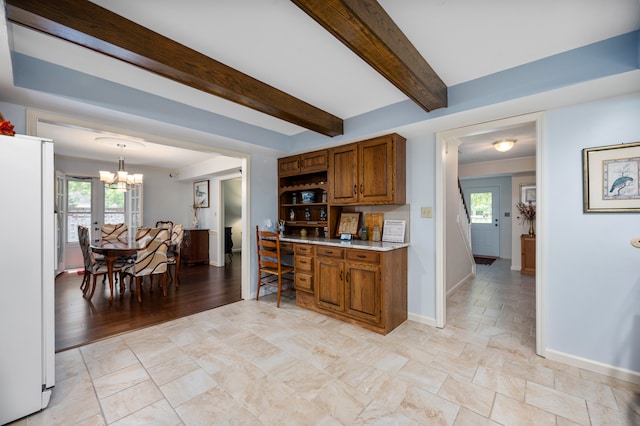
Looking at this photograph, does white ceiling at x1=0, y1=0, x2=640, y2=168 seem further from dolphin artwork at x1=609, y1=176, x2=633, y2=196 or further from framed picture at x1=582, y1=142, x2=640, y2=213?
dolphin artwork at x1=609, y1=176, x2=633, y2=196

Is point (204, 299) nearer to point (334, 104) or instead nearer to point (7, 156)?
point (7, 156)

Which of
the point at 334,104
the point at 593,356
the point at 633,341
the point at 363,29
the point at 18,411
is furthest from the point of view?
the point at 334,104

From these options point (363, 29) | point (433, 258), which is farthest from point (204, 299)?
point (363, 29)

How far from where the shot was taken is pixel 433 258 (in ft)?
9.75

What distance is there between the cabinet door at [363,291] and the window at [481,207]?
19.9 ft

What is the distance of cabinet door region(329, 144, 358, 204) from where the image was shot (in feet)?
10.8

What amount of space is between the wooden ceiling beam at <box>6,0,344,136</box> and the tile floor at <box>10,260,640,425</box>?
2.26m

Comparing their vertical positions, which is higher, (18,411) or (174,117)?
(174,117)

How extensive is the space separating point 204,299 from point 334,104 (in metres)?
3.20

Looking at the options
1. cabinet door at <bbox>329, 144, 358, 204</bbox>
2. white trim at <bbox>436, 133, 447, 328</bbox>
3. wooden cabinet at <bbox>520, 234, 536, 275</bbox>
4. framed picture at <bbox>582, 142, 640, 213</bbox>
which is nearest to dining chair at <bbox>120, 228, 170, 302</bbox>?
cabinet door at <bbox>329, 144, 358, 204</bbox>

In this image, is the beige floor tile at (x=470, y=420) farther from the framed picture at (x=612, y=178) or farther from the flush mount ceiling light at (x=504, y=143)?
the flush mount ceiling light at (x=504, y=143)

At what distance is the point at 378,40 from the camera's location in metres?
1.56

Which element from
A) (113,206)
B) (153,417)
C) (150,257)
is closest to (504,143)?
(153,417)

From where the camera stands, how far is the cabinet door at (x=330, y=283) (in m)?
3.05
